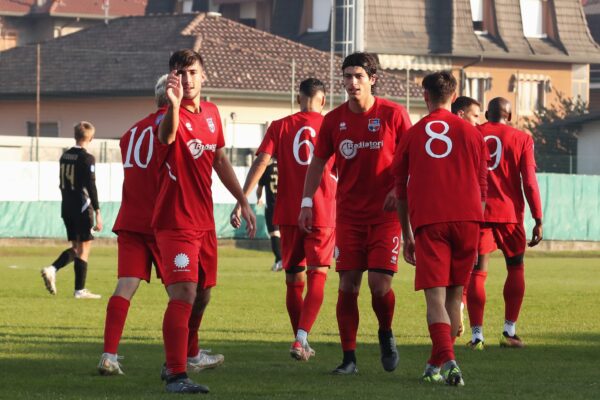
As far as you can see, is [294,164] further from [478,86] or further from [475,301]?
[478,86]

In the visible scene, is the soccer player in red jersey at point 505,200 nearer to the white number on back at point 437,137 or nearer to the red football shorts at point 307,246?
the red football shorts at point 307,246

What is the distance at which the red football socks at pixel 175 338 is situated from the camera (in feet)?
30.6

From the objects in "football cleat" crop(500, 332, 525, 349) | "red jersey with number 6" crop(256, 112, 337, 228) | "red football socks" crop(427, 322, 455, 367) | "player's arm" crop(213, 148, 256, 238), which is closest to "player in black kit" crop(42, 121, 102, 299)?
"red jersey with number 6" crop(256, 112, 337, 228)

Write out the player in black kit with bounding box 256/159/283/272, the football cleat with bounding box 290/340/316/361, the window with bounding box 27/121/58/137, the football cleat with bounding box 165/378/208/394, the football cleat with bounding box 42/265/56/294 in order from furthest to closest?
1. the window with bounding box 27/121/58/137
2. the player in black kit with bounding box 256/159/283/272
3. the football cleat with bounding box 42/265/56/294
4. the football cleat with bounding box 290/340/316/361
5. the football cleat with bounding box 165/378/208/394

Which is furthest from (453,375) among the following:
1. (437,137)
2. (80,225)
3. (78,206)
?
(78,206)

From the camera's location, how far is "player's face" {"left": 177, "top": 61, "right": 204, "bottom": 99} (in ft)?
31.2

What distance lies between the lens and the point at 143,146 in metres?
10.3

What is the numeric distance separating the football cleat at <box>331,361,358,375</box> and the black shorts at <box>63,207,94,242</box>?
26.7ft

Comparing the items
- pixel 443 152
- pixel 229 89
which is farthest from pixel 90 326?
pixel 229 89

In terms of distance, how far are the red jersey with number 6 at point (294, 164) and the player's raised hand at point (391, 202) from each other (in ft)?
5.98

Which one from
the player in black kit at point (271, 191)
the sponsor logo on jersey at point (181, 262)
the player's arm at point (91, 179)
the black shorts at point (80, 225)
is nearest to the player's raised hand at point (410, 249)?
the sponsor logo on jersey at point (181, 262)

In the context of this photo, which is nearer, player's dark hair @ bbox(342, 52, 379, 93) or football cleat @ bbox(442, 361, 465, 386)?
football cleat @ bbox(442, 361, 465, 386)

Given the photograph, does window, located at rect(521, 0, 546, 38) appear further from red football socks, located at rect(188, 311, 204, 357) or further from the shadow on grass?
red football socks, located at rect(188, 311, 204, 357)

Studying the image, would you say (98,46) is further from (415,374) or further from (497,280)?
(415,374)
